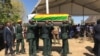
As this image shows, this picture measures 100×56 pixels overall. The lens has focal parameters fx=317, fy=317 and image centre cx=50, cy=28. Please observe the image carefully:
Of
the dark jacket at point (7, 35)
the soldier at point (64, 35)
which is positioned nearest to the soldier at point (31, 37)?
the dark jacket at point (7, 35)

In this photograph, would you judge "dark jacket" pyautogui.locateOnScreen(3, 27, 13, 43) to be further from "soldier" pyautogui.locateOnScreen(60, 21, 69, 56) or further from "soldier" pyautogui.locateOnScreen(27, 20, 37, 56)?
"soldier" pyautogui.locateOnScreen(60, 21, 69, 56)

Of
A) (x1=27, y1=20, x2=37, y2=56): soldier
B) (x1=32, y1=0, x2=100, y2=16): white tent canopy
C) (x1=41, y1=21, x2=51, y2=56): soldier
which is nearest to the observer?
(x1=41, y1=21, x2=51, y2=56): soldier

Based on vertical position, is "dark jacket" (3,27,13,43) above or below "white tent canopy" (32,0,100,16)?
below

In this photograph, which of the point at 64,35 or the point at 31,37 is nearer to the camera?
the point at 64,35

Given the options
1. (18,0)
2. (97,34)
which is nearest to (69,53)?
(97,34)

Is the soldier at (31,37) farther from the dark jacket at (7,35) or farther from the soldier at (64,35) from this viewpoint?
the soldier at (64,35)

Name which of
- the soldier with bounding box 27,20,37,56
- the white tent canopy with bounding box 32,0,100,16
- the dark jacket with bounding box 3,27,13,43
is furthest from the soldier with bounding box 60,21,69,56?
the white tent canopy with bounding box 32,0,100,16

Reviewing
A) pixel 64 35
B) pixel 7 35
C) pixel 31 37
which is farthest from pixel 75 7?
pixel 7 35

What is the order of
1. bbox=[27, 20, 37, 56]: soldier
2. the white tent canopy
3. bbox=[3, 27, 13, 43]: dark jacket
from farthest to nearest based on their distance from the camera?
the white tent canopy → bbox=[27, 20, 37, 56]: soldier → bbox=[3, 27, 13, 43]: dark jacket

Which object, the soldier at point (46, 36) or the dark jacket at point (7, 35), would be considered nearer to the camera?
the dark jacket at point (7, 35)

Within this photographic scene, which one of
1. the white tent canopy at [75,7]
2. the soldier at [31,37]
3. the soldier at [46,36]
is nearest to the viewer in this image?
the soldier at [46,36]

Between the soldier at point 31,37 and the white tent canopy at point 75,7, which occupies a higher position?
the white tent canopy at point 75,7

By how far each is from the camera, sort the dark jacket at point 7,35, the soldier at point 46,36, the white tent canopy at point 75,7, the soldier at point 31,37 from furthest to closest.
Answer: the white tent canopy at point 75,7
the soldier at point 31,37
the soldier at point 46,36
the dark jacket at point 7,35

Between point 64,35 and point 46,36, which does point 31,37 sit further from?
point 64,35
